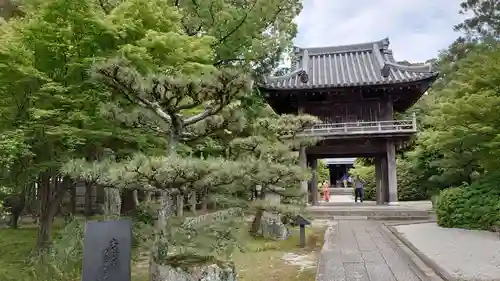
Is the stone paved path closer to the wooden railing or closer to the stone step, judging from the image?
the stone step

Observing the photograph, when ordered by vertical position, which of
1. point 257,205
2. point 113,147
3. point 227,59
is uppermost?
point 227,59

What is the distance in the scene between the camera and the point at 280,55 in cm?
1942

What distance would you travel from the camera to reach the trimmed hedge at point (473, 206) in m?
10.8

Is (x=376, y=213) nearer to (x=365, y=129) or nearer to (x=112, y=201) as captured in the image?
(x=365, y=129)

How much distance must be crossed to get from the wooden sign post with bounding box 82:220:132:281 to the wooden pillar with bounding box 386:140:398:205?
594 inches

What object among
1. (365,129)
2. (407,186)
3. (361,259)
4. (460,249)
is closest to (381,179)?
(365,129)

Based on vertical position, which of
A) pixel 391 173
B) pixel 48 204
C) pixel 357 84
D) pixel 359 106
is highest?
pixel 357 84

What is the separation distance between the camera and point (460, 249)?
8211 millimetres

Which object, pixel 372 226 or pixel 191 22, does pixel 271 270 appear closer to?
pixel 372 226

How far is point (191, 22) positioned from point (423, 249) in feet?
32.4

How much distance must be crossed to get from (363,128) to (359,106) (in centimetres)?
169

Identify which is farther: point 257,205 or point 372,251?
point 257,205

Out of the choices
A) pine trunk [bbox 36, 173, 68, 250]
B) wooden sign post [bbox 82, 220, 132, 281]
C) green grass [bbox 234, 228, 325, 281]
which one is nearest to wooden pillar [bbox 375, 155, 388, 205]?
green grass [bbox 234, 228, 325, 281]

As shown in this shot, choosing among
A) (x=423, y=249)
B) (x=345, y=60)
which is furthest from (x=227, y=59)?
(x=345, y=60)
